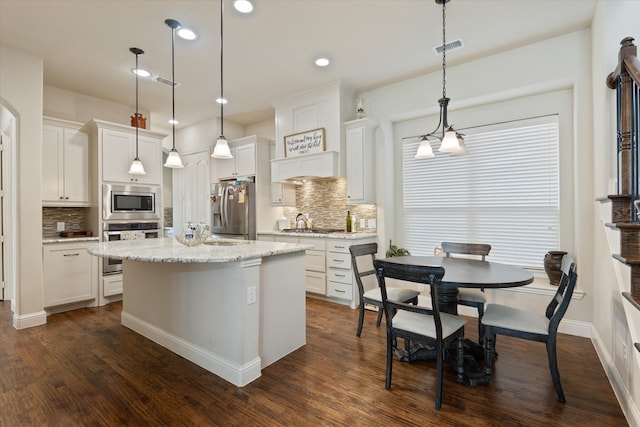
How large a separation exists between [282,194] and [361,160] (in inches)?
63.6

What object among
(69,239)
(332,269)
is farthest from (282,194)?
(69,239)

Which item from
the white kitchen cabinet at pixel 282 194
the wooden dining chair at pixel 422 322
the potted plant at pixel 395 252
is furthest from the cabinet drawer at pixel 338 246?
the wooden dining chair at pixel 422 322

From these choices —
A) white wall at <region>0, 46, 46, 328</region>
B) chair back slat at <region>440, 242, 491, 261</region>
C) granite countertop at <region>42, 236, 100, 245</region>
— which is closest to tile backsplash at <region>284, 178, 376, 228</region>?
chair back slat at <region>440, 242, 491, 261</region>

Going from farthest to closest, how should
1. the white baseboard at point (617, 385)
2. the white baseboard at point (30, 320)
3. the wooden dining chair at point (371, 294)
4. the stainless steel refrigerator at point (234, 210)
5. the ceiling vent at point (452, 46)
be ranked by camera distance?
the stainless steel refrigerator at point (234, 210), the white baseboard at point (30, 320), the ceiling vent at point (452, 46), the wooden dining chair at point (371, 294), the white baseboard at point (617, 385)

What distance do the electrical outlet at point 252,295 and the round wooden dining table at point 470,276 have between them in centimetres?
100

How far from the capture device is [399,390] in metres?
2.13

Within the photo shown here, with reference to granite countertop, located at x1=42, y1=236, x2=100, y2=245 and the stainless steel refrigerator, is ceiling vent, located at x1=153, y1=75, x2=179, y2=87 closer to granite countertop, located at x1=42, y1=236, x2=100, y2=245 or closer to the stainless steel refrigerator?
the stainless steel refrigerator

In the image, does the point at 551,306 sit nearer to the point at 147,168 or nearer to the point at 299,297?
the point at 299,297

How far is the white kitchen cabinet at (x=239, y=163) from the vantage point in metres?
5.30

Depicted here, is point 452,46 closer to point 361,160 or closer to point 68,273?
point 361,160

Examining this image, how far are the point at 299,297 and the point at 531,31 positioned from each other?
135 inches

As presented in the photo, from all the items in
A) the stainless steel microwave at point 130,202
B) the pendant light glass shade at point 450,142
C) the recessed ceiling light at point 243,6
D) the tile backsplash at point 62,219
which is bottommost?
the tile backsplash at point 62,219

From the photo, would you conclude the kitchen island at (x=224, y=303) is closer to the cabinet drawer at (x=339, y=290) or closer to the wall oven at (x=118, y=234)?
the cabinet drawer at (x=339, y=290)

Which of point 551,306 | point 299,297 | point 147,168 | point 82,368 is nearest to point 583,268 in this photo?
point 551,306
